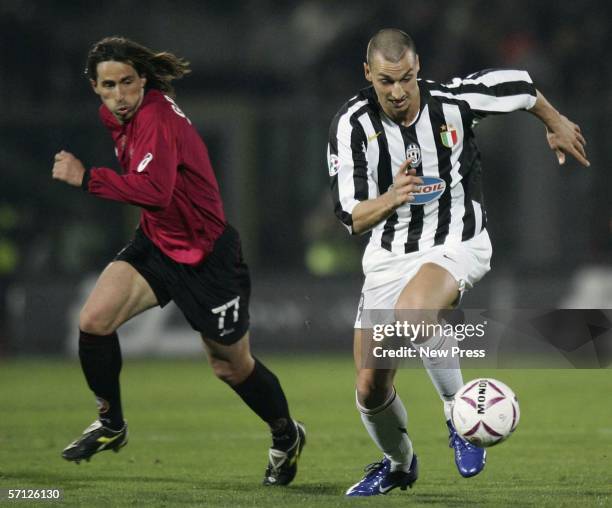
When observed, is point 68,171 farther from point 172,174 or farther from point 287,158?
point 287,158

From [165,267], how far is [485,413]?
5.32 ft

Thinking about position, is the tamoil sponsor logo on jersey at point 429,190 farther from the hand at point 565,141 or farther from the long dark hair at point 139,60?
the long dark hair at point 139,60

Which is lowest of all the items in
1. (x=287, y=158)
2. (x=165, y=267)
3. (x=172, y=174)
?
(x=165, y=267)

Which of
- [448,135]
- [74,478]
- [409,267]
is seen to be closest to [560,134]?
[448,135]

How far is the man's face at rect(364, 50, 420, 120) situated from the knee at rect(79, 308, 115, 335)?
1550 millimetres

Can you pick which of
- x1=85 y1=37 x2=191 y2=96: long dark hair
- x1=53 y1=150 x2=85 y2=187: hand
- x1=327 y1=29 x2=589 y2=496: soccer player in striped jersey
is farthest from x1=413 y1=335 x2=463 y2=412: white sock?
x1=85 y1=37 x2=191 y2=96: long dark hair

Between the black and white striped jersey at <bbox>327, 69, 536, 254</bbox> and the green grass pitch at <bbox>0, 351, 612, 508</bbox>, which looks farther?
the black and white striped jersey at <bbox>327, 69, 536, 254</bbox>

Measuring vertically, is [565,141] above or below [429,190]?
above

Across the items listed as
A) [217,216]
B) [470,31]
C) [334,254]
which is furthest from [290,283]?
[217,216]

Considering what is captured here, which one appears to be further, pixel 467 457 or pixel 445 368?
pixel 445 368

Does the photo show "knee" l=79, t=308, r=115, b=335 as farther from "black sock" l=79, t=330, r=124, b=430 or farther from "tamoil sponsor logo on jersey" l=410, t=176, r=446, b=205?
"tamoil sponsor logo on jersey" l=410, t=176, r=446, b=205

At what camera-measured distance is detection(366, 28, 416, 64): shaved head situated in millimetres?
5332

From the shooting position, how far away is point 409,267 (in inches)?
221

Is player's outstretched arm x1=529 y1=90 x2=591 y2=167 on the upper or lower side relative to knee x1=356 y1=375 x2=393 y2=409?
upper
